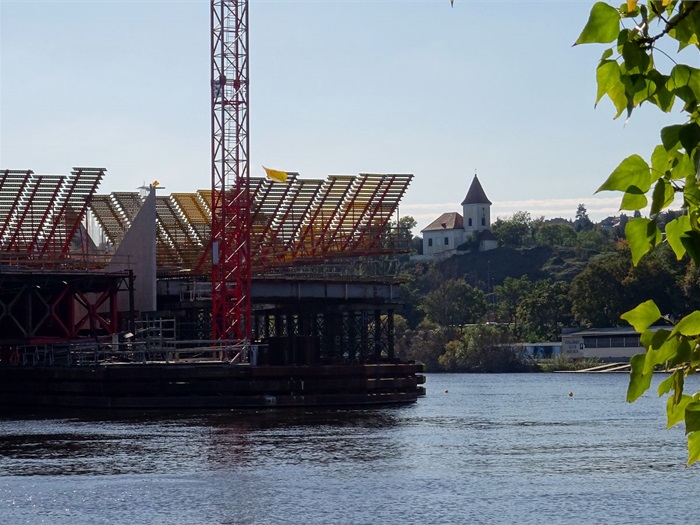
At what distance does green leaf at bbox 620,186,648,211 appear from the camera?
14.0 feet

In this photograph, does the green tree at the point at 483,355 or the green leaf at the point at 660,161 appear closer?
the green leaf at the point at 660,161

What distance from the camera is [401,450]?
47875 millimetres

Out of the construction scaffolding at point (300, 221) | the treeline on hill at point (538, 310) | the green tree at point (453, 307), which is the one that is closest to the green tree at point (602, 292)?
the treeline on hill at point (538, 310)

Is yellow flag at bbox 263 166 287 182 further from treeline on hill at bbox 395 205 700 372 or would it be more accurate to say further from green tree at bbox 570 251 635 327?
green tree at bbox 570 251 635 327

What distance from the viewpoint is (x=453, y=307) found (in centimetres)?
19488

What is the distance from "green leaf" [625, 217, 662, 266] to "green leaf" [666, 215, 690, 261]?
6 centimetres

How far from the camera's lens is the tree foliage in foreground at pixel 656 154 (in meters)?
4.22

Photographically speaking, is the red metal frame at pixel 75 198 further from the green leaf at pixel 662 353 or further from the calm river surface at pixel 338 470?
the green leaf at pixel 662 353

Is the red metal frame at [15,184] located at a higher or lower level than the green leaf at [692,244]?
higher

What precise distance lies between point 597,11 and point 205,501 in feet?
106

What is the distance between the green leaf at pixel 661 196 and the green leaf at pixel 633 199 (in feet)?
0.12

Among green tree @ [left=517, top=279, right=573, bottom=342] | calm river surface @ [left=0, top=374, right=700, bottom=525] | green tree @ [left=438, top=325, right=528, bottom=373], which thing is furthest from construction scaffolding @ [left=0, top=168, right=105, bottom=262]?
green tree @ [left=517, top=279, right=573, bottom=342]

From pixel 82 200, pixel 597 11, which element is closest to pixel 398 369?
pixel 82 200

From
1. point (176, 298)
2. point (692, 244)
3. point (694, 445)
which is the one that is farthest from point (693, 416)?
point (176, 298)
